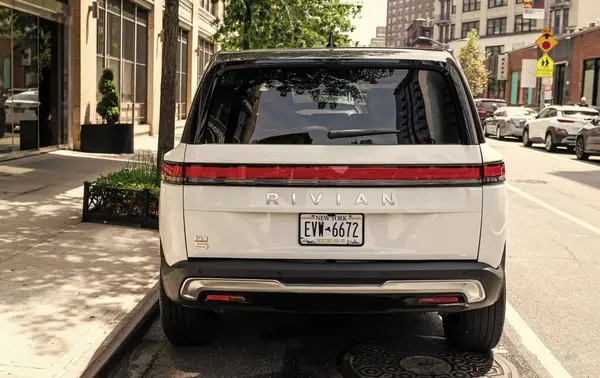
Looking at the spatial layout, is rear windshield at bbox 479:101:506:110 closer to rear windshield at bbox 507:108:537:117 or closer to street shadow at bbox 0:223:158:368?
rear windshield at bbox 507:108:537:117

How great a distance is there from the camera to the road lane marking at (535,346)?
189 inches

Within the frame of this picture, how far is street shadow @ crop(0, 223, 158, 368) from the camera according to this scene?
15.8 feet

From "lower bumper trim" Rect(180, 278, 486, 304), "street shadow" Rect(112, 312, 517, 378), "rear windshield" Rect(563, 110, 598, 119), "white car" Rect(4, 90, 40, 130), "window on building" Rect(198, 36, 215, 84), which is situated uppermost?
"window on building" Rect(198, 36, 215, 84)

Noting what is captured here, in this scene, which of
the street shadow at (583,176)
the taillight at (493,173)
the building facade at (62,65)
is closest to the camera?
the taillight at (493,173)

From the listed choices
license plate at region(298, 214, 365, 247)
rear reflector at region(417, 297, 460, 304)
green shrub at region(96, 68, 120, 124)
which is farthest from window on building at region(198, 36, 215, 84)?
rear reflector at region(417, 297, 460, 304)

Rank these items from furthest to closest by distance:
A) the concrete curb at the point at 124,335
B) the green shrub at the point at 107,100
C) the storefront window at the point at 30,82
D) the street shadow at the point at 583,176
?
1. the green shrub at the point at 107,100
2. the street shadow at the point at 583,176
3. the storefront window at the point at 30,82
4. the concrete curb at the point at 124,335

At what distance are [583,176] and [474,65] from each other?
61865 mm

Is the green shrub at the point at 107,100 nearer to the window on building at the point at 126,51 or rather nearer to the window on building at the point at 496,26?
the window on building at the point at 126,51

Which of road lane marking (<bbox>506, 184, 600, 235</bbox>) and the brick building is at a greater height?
the brick building

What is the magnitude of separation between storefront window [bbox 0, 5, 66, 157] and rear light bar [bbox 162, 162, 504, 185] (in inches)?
499

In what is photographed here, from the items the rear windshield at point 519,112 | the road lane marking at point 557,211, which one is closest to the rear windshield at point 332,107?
the road lane marking at point 557,211

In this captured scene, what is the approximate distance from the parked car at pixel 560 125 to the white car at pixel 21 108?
16.4m

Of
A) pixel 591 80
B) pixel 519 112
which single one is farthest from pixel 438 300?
pixel 591 80

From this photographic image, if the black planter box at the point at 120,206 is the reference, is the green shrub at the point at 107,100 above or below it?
above
